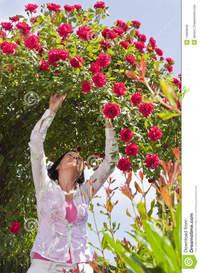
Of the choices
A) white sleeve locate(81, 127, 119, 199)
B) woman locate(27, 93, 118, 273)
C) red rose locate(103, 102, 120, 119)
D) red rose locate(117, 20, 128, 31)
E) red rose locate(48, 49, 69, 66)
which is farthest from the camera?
red rose locate(117, 20, 128, 31)

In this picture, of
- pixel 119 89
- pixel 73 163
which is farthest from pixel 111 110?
pixel 73 163

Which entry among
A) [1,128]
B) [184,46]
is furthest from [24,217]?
Result: [184,46]

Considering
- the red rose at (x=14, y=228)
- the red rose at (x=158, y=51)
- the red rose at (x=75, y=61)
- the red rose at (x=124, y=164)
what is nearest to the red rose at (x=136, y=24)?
the red rose at (x=158, y=51)

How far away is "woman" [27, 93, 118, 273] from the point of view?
2.14 m

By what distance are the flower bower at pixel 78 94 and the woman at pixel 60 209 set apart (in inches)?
9.1

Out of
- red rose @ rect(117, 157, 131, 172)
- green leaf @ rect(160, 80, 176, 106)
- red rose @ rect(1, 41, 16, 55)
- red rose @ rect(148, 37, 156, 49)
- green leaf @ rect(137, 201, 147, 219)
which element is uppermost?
red rose @ rect(148, 37, 156, 49)

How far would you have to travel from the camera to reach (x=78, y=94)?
8.61 ft

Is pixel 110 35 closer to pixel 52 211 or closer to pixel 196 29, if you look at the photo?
pixel 52 211

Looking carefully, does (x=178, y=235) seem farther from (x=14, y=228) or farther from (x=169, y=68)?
(x=169, y=68)

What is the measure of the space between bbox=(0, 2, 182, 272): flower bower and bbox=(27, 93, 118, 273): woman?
23 cm

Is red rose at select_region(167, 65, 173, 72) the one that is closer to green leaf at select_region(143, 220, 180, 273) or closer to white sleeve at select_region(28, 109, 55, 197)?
white sleeve at select_region(28, 109, 55, 197)

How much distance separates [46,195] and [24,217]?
1.52 m

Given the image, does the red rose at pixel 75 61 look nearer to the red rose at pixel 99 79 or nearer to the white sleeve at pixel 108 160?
the red rose at pixel 99 79

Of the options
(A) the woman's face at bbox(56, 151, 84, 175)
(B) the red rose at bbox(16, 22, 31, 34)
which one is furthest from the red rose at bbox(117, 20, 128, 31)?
(A) the woman's face at bbox(56, 151, 84, 175)
